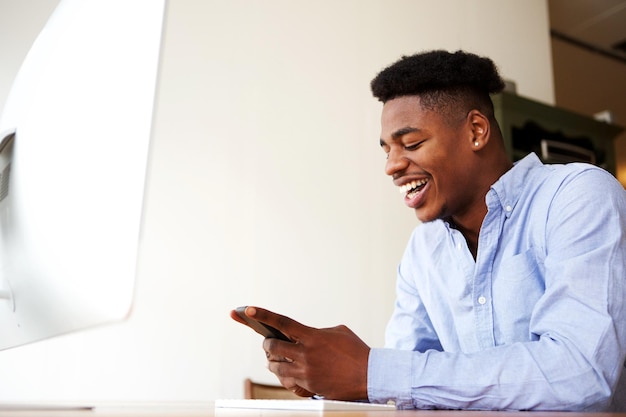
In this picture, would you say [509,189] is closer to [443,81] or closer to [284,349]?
[443,81]

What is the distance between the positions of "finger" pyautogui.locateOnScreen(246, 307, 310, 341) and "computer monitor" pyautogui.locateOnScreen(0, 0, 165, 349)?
270mm

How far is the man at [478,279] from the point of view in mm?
881

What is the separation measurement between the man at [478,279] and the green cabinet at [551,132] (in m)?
1.54

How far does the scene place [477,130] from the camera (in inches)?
53.7

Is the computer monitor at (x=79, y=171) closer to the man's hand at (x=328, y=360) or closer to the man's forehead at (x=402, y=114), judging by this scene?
the man's hand at (x=328, y=360)

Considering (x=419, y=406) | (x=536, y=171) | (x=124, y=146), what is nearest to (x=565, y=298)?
(x=419, y=406)

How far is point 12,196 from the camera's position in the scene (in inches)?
26.8

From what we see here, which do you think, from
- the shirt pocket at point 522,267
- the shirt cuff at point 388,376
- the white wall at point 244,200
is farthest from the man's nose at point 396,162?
the white wall at point 244,200

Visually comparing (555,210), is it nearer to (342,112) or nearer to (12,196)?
(12,196)

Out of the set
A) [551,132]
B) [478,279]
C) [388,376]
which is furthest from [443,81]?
[551,132]

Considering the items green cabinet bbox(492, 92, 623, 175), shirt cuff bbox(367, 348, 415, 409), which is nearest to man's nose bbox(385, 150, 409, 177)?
shirt cuff bbox(367, 348, 415, 409)

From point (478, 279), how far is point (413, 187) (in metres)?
0.26

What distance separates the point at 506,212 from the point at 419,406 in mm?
447

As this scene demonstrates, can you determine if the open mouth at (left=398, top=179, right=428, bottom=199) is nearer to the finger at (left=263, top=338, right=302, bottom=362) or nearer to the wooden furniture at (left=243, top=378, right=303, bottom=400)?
the finger at (left=263, top=338, right=302, bottom=362)
